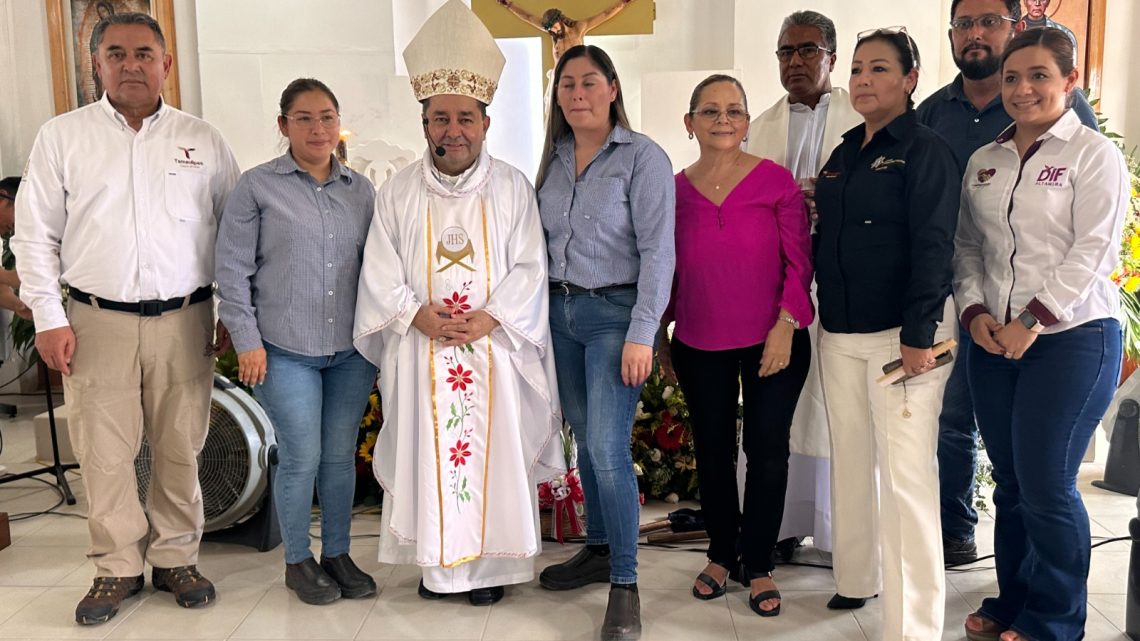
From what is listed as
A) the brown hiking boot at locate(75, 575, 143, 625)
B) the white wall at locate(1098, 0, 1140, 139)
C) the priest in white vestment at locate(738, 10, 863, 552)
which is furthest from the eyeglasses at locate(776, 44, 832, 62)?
the white wall at locate(1098, 0, 1140, 139)

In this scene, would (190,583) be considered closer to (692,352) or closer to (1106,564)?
(692,352)

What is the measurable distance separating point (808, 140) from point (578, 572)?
1.55 meters

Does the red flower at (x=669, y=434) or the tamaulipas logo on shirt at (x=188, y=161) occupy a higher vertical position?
the tamaulipas logo on shirt at (x=188, y=161)

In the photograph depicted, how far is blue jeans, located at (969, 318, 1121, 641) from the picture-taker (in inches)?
91.1

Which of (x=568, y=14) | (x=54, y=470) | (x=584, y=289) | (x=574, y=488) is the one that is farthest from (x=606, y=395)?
(x=568, y=14)

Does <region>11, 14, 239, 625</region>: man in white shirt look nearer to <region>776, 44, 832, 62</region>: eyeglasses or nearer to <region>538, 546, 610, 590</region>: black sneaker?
<region>538, 546, 610, 590</region>: black sneaker

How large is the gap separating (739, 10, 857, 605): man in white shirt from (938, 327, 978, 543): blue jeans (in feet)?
1.38

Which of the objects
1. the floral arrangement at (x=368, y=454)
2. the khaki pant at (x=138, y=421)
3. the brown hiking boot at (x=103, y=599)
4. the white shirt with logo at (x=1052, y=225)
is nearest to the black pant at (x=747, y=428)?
the white shirt with logo at (x=1052, y=225)

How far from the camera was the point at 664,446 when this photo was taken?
Result: 157 inches

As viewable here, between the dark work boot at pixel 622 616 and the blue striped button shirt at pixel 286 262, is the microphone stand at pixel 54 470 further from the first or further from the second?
the dark work boot at pixel 622 616

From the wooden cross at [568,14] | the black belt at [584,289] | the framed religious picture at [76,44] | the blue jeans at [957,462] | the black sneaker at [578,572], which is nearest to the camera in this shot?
the black belt at [584,289]

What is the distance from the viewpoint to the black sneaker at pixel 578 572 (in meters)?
3.05

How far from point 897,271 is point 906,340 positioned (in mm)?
193

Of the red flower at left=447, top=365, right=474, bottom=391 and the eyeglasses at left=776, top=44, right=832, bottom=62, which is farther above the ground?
the eyeglasses at left=776, top=44, right=832, bottom=62
